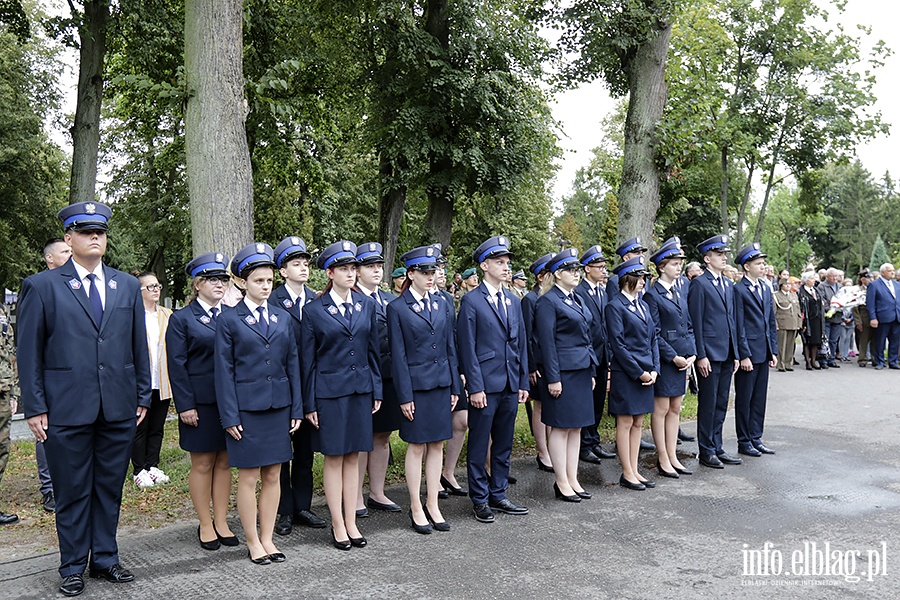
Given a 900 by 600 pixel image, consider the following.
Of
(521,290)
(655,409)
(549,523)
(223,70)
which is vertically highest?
(223,70)

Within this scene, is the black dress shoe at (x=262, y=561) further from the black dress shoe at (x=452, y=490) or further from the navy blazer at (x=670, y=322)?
the navy blazer at (x=670, y=322)

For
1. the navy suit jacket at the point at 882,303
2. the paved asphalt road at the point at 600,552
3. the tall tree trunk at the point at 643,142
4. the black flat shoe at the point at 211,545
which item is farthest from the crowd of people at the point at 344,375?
the navy suit jacket at the point at 882,303

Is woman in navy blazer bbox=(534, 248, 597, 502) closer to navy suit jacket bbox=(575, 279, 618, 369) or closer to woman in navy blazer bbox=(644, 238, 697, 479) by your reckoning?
woman in navy blazer bbox=(644, 238, 697, 479)

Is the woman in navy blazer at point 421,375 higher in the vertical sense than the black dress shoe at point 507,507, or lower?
higher

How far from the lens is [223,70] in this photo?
25.4 feet

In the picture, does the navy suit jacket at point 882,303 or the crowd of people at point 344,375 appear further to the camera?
the navy suit jacket at point 882,303

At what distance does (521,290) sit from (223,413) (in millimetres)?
6713

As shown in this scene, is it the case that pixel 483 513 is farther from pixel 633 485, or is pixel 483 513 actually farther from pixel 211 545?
pixel 211 545

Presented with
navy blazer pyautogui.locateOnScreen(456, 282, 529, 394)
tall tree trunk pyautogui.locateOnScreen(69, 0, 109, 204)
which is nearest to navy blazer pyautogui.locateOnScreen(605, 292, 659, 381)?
navy blazer pyautogui.locateOnScreen(456, 282, 529, 394)

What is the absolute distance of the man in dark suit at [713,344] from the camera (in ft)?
26.9

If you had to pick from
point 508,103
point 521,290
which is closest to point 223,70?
point 521,290

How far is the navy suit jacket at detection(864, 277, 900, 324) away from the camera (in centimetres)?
1664

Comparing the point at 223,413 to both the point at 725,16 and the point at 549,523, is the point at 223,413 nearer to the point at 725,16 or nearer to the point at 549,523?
the point at 549,523

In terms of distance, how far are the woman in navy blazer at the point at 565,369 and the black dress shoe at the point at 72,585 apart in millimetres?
3920
